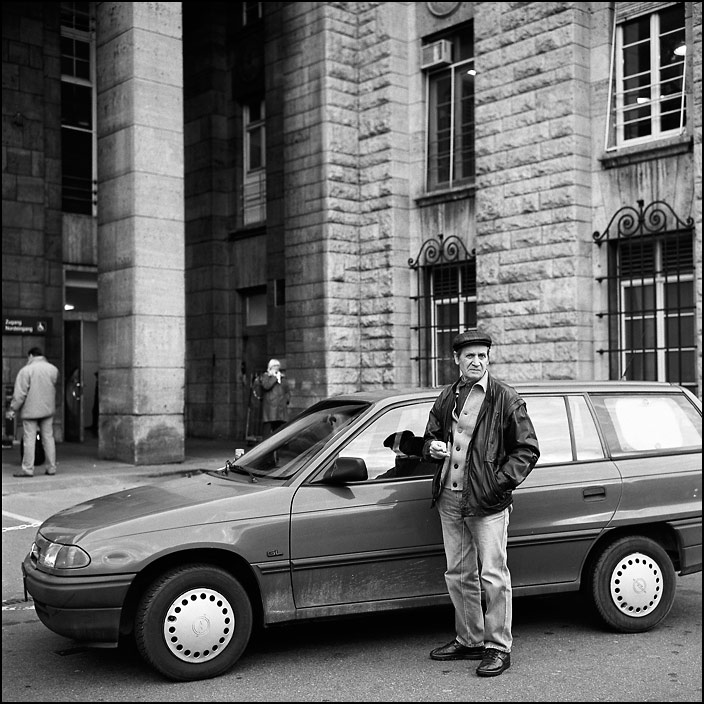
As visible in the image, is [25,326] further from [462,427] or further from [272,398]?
[462,427]

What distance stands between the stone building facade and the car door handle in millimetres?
6459

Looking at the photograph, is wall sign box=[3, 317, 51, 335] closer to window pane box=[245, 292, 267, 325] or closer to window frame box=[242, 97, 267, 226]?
window pane box=[245, 292, 267, 325]

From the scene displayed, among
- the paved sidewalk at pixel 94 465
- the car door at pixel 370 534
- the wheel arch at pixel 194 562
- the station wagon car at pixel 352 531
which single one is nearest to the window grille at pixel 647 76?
the paved sidewalk at pixel 94 465

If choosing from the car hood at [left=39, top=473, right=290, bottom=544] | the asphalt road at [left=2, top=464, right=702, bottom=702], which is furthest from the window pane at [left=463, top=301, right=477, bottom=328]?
the car hood at [left=39, top=473, right=290, bottom=544]

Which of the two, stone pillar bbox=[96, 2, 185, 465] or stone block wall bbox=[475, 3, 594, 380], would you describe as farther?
stone pillar bbox=[96, 2, 185, 465]

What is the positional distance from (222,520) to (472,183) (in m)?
11.4

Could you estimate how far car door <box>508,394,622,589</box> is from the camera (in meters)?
5.87

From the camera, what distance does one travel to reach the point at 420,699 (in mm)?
4781

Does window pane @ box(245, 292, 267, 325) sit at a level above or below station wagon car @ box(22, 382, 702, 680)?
above

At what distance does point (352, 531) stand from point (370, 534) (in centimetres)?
12

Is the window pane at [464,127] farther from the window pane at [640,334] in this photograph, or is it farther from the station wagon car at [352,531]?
the station wagon car at [352,531]

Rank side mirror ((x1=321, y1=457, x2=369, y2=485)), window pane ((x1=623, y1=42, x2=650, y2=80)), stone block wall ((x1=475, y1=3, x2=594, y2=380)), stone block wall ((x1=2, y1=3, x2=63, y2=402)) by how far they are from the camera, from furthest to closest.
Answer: stone block wall ((x1=2, y1=3, x2=63, y2=402))
stone block wall ((x1=475, y1=3, x2=594, y2=380))
window pane ((x1=623, y1=42, x2=650, y2=80))
side mirror ((x1=321, y1=457, x2=369, y2=485))

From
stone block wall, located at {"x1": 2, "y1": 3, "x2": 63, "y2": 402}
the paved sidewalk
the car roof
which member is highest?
stone block wall, located at {"x1": 2, "y1": 3, "x2": 63, "y2": 402}

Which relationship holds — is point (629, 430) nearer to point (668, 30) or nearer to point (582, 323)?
point (582, 323)
